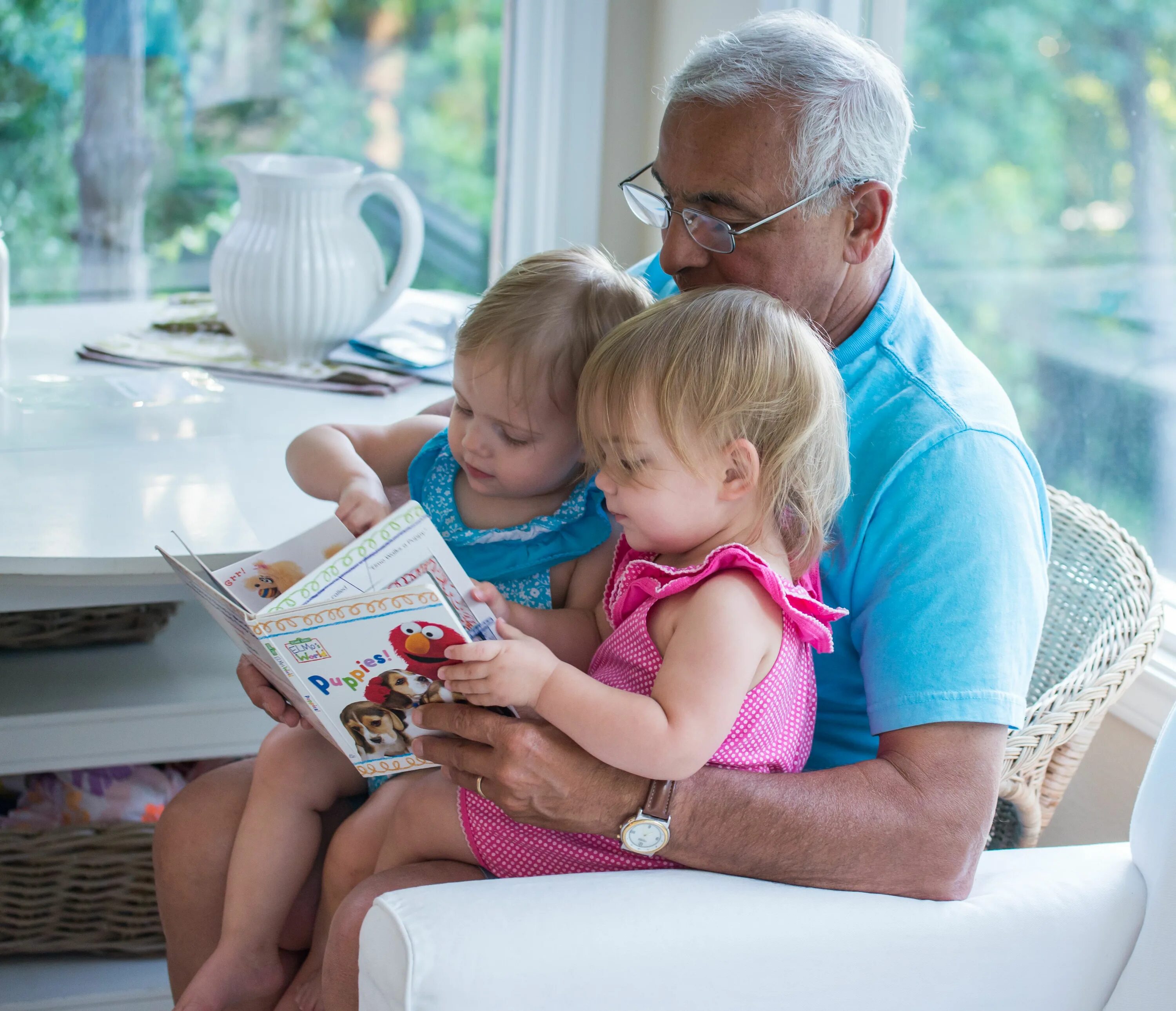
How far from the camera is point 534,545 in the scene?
130 centimetres

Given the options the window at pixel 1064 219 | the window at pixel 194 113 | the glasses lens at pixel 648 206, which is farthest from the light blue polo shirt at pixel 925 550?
the window at pixel 194 113

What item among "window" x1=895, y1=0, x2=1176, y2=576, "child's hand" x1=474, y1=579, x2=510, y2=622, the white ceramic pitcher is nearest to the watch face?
"child's hand" x1=474, y1=579, x2=510, y2=622

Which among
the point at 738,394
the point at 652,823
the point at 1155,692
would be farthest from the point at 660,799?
the point at 1155,692

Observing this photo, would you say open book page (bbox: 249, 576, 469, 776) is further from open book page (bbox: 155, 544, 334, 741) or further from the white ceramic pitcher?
the white ceramic pitcher

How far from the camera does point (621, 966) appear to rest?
928mm

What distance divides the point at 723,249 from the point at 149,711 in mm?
882

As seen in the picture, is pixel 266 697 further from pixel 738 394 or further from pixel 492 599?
pixel 738 394

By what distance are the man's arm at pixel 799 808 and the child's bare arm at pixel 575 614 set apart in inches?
7.4

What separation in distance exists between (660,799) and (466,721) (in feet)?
0.59

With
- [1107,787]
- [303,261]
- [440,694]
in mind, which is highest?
[303,261]

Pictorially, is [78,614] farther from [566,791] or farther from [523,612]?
[566,791]

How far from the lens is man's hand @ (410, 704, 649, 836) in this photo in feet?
3.38

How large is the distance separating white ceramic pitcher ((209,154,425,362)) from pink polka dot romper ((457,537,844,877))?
3.16ft

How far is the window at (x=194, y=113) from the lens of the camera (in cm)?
239
